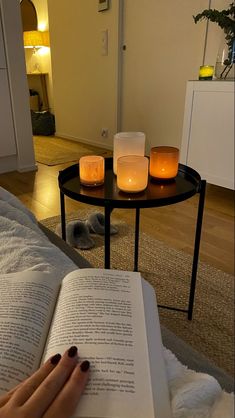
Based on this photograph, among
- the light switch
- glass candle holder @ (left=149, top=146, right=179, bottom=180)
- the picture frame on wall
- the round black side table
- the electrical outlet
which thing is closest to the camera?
the round black side table

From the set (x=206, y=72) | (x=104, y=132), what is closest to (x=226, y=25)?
(x=206, y=72)

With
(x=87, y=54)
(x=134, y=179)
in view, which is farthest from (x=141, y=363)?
(x=87, y=54)

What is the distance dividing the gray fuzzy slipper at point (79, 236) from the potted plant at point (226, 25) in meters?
1.31

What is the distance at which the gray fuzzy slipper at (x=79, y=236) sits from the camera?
1451 mm

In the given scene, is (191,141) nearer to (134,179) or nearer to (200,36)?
(200,36)

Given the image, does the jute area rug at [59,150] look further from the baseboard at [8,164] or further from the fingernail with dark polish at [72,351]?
the fingernail with dark polish at [72,351]

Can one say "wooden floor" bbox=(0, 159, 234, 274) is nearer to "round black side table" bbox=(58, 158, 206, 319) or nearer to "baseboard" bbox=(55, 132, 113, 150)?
"round black side table" bbox=(58, 158, 206, 319)

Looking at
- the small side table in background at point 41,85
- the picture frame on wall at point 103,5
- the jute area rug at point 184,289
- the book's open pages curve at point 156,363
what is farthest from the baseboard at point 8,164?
the book's open pages curve at point 156,363

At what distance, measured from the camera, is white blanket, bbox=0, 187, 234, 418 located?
1.09 ft

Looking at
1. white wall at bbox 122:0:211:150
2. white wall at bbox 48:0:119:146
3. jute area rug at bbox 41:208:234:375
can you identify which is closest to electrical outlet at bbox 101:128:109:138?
white wall at bbox 48:0:119:146

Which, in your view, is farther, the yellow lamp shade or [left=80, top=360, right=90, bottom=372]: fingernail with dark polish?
the yellow lamp shade

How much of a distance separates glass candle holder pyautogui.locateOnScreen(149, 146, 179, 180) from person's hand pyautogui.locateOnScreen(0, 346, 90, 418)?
66 centimetres

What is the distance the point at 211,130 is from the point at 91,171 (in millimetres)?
1200

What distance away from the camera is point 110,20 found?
2770 mm
